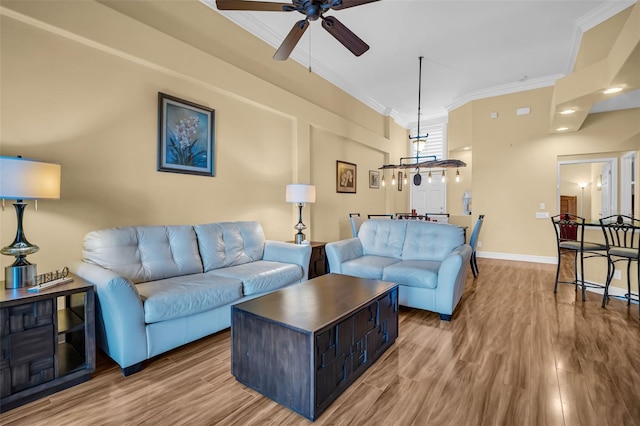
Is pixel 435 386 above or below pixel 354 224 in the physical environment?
below

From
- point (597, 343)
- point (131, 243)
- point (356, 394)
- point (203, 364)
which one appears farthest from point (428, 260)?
point (131, 243)

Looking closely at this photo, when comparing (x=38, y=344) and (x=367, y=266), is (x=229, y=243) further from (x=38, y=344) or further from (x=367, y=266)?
(x=38, y=344)

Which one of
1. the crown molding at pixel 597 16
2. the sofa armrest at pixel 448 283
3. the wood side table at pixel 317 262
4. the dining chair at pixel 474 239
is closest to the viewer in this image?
the sofa armrest at pixel 448 283

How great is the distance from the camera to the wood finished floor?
165 cm

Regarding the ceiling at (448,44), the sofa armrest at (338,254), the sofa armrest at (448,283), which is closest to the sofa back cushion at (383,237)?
the sofa armrest at (338,254)

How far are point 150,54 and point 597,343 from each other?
472cm

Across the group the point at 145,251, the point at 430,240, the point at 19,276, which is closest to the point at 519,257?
the point at 430,240

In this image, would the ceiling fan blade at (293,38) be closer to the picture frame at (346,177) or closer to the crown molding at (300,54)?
the crown molding at (300,54)

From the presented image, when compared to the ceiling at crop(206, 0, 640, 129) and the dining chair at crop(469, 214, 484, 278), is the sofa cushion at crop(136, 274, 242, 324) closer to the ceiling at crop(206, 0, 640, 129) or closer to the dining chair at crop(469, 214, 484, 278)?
the ceiling at crop(206, 0, 640, 129)

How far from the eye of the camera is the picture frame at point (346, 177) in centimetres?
585

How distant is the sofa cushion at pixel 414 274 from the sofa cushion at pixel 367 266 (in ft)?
0.30

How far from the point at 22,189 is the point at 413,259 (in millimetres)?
3599

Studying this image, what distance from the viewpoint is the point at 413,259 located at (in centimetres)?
375

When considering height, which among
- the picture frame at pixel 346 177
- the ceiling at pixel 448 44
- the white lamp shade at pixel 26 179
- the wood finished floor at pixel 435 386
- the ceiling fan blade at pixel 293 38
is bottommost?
the wood finished floor at pixel 435 386
